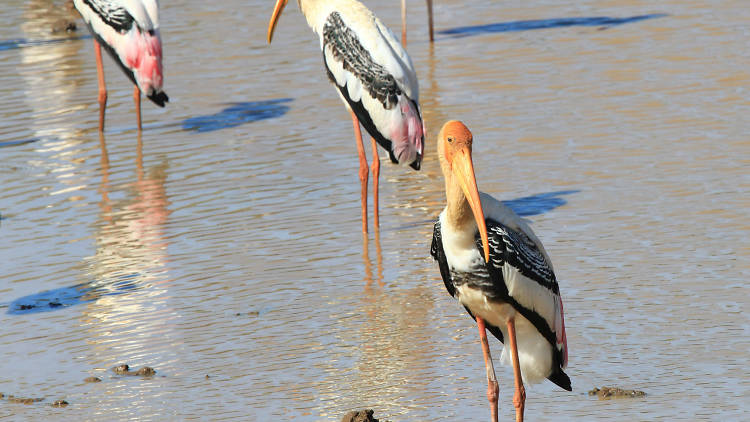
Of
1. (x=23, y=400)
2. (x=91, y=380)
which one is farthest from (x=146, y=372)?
(x=23, y=400)

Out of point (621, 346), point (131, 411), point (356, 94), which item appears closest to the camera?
point (131, 411)

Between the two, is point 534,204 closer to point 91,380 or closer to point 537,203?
point 537,203

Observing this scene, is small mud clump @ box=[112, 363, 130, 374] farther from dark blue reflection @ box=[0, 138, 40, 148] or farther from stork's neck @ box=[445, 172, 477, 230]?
dark blue reflection @ box=[0, 138, 40, 148]

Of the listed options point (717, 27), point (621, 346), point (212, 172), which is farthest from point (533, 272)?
point (717, 27)

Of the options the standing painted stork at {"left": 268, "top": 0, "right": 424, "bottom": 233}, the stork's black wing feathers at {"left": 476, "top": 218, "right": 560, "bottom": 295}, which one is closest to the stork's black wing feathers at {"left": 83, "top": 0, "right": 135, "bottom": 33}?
the standing painted stork at {"left": 268, "top": 0, "right": 424, "bottom": 233}

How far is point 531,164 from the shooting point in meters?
9.84

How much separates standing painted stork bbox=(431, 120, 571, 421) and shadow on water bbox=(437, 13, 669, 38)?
9577 mm

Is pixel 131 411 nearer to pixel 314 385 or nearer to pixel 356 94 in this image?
pixel 314 385

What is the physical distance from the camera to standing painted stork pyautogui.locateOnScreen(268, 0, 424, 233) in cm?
849

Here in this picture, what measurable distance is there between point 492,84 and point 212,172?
3120mm

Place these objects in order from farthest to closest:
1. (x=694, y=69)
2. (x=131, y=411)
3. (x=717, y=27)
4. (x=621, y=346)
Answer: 1. (x=717, y=27)
2. (x=694, y=69)
3. (x=621, y=346)
4. (x=131, y=411)

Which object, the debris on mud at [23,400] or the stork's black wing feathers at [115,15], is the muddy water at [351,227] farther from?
A: the stork's black wing feathers at [115,15]

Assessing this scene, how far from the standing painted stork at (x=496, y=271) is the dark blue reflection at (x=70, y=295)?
2776mm

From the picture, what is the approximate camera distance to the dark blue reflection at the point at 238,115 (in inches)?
472
